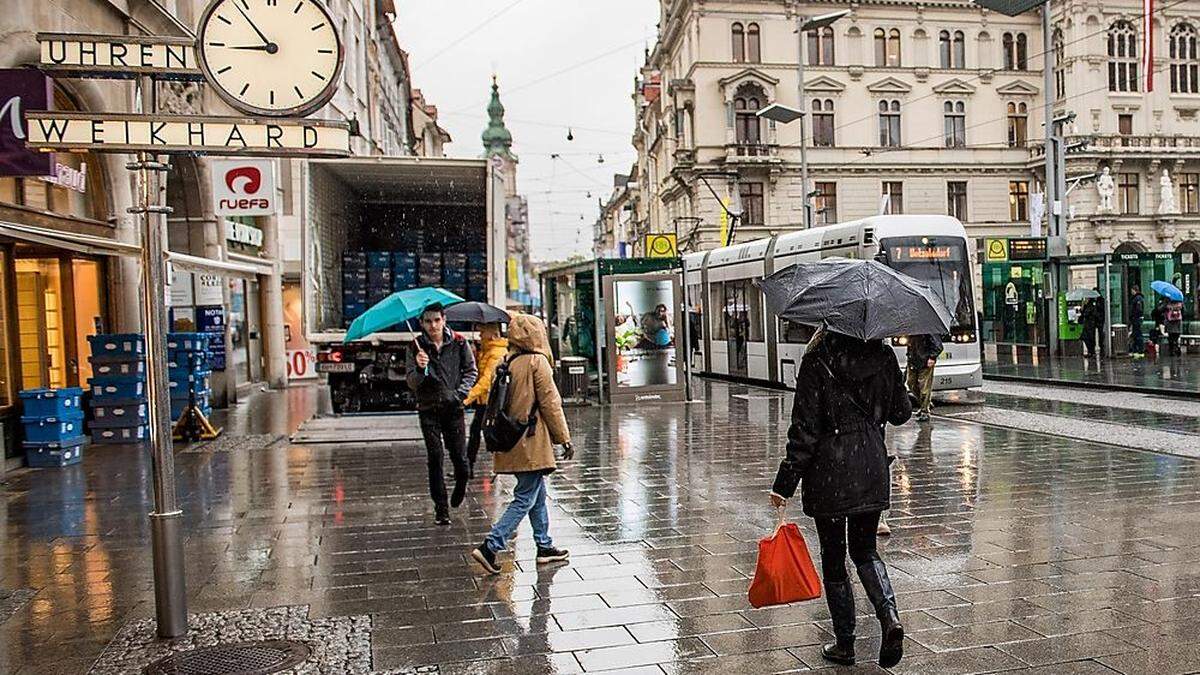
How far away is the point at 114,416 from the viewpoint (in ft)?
50.2

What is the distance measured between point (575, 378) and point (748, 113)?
1516 inches

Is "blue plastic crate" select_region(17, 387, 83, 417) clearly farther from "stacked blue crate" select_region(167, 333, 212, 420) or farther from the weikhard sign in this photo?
the weikhard sign

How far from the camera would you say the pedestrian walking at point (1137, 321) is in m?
28.3

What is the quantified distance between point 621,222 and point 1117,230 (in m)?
65.3

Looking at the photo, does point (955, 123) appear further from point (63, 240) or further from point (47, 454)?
point (47, 454)

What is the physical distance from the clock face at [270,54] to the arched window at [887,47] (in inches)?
2170

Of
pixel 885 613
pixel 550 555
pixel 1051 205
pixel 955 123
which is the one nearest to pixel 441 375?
pixel 550 555

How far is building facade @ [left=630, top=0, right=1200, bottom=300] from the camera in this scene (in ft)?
182

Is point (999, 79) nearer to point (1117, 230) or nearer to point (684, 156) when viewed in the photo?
point (1117, 230)

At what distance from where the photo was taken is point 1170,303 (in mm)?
28500

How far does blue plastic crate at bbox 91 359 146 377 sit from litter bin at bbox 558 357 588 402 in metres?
7.79

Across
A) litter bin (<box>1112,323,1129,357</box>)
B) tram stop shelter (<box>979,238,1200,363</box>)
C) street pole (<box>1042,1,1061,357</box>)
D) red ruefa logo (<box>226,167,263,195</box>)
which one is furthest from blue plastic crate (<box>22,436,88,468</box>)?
litter bin (<box>1112,323,1129,357</box>)

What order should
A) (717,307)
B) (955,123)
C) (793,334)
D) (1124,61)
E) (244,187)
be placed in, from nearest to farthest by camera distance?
1. (244,187)
2. (793,334)
3. (717,307)
4. (955,123)
5. (1124,61)

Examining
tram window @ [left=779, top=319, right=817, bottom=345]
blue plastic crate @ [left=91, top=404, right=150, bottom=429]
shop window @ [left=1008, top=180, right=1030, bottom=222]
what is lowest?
blue plastic crate @ [left=91, top=404, right=150, bottom=429]
